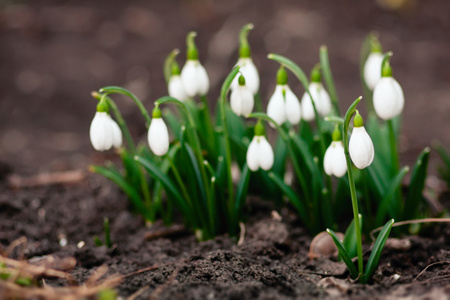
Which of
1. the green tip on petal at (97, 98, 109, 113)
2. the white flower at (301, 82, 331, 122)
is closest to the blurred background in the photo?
the white flower at (301, 82, 331, 122)

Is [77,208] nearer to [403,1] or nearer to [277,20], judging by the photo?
[277,20]

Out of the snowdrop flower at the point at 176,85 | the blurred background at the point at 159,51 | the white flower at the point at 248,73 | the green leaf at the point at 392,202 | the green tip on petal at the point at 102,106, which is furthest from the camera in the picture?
the blurred background at the point at 159,51

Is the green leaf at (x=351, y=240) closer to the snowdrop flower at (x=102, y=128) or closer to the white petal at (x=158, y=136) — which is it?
the white petal at (x=158, y=136)

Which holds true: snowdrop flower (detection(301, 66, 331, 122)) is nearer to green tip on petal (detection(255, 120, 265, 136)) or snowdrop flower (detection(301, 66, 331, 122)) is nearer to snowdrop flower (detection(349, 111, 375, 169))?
green tip on petal (detection(255, 120, 265, 136))

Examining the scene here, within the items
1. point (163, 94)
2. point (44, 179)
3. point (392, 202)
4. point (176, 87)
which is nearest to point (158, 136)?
point (176, 87)

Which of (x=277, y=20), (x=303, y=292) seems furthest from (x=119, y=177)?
(x=277, y=20)

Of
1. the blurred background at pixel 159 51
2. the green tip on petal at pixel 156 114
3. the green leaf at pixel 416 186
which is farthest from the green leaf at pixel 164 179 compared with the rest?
the blurred background at pixel 159 51

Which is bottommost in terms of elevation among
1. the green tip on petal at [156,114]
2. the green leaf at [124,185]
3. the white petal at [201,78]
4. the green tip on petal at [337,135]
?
the green leaf at [124,185]
